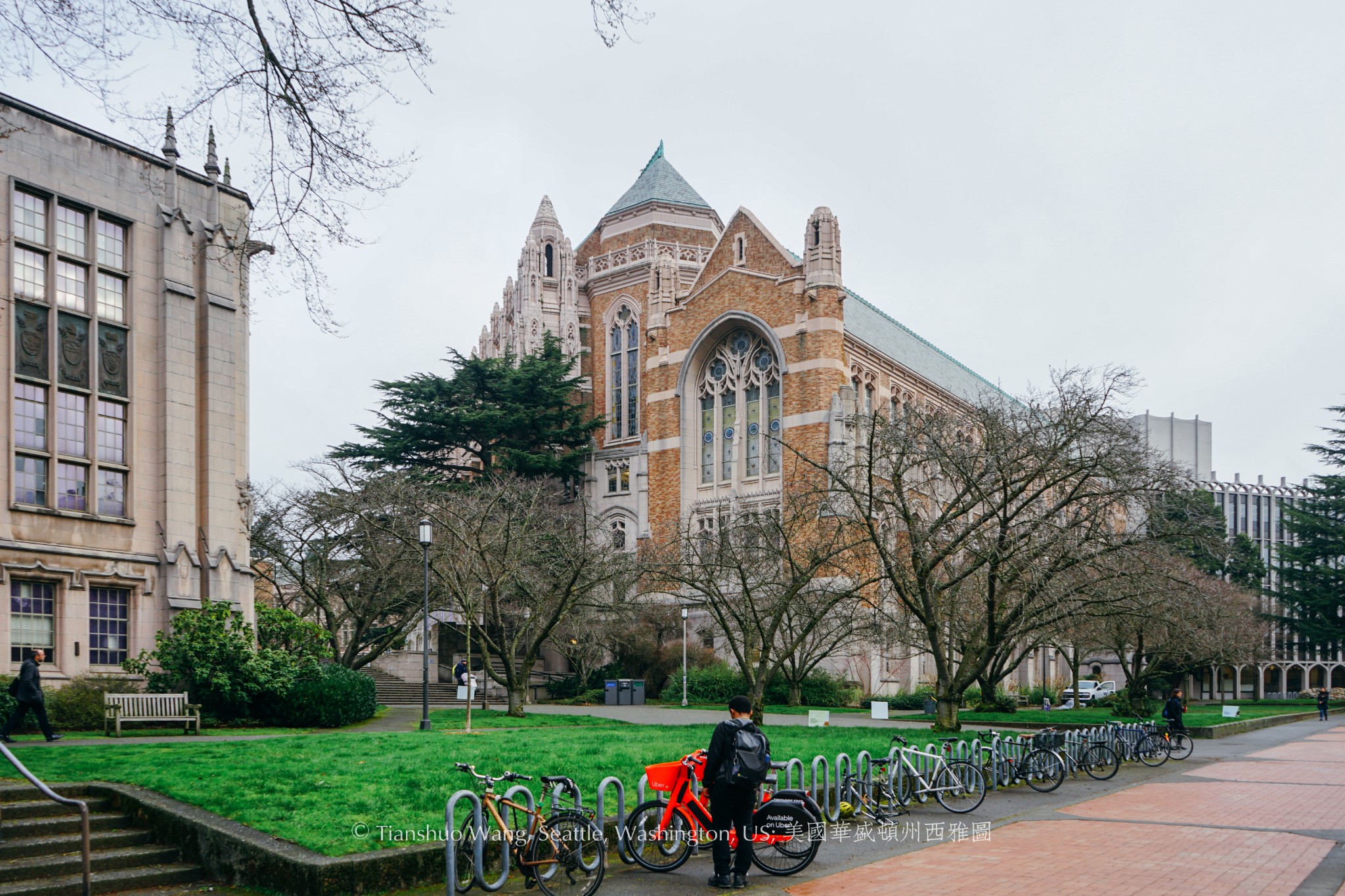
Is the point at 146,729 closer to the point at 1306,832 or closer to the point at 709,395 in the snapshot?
the point at 1306,832

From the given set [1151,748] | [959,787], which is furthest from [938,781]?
[1151,748]

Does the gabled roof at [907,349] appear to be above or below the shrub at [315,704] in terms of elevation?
above

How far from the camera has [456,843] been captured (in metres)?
9.54

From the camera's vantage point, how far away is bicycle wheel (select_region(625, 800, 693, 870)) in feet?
34.0

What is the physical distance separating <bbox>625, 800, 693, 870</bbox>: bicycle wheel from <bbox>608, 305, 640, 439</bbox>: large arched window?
45717 mm

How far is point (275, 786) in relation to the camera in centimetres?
1232

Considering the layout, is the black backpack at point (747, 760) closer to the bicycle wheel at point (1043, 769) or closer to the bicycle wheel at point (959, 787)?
the bicycle wheel at point (959, 787)

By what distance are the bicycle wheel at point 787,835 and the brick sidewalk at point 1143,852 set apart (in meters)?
0.29

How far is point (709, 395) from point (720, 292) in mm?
4815

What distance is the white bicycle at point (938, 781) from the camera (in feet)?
46.8

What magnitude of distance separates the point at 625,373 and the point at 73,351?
113ft

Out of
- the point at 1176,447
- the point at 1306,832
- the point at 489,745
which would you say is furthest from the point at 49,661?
the point at 1176,447

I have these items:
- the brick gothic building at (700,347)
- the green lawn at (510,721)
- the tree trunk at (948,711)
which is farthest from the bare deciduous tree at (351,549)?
the tree trunk at (948,711)

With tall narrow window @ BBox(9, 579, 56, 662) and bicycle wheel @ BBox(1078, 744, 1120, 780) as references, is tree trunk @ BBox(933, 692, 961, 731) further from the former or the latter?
tall narrow window @ BBox(9, 579, 56, 662)
